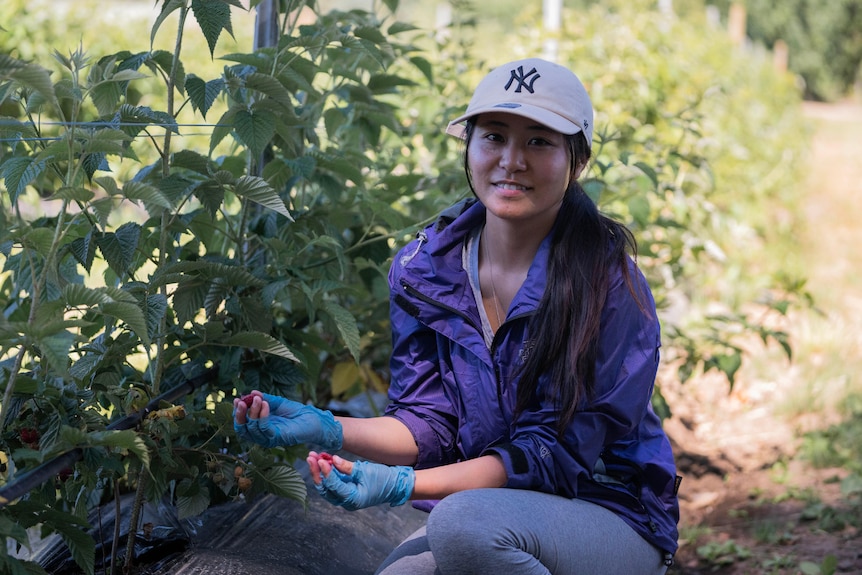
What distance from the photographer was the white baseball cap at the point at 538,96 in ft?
6.37

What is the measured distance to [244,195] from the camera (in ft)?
6.20

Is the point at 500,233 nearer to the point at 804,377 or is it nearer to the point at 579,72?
the point at 804,377

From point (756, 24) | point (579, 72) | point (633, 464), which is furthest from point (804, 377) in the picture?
point (756, 24)

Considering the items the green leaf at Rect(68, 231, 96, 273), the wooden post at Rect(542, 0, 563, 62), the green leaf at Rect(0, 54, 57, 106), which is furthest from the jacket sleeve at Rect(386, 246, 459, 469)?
the wooden post at Rect(542, 0, 563, 62)

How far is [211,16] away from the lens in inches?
73.0

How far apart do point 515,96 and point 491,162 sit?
0.46 feet

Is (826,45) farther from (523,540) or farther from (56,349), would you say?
(56,349)

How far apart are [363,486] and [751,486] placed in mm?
2522

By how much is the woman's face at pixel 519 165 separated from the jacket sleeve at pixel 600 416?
230mm

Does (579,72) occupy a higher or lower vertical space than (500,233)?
higher

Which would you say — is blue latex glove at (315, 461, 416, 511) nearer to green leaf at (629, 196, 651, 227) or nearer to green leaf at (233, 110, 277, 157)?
green leaf at (233, 110, 277, 157)

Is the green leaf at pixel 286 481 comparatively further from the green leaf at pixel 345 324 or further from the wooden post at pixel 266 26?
the wooden post at pixel 266 26

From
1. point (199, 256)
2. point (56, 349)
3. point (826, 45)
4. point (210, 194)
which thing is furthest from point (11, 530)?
point (826, 45)

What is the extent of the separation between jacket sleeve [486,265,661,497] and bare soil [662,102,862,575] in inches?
48.6
